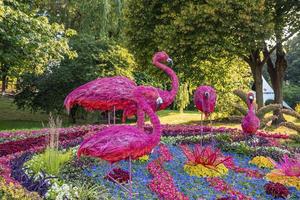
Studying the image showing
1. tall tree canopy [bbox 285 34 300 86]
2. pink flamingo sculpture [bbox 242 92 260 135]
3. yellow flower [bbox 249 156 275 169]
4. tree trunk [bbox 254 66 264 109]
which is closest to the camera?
yellow flower [bbox 249 156 275 169]

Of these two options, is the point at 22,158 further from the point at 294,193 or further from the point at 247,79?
the point at 247,79

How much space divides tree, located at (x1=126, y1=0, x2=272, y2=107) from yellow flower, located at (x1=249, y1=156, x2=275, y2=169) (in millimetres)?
8425

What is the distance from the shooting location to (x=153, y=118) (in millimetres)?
6172

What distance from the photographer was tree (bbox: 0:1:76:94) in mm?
14820

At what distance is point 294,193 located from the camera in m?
7.36

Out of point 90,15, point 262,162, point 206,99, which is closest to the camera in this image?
point 262,162

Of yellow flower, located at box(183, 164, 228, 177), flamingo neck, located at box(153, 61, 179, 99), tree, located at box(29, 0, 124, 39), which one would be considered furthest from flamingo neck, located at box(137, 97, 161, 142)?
tree, located at box(29, 0, 124, 39)

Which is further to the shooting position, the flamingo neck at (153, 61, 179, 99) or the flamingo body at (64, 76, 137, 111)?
the flamingo neck at (153, 61, 179, 99)

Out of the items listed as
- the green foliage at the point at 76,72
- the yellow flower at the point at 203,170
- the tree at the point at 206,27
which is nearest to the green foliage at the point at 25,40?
the green foliage at the point at 76,72

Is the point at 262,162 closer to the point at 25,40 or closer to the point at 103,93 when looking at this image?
the point at 103,93

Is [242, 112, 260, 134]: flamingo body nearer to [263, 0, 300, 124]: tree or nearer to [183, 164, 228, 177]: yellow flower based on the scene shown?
[183, 164, 228, 177]: yellow flower

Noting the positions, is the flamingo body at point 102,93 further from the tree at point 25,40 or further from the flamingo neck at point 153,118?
the tree at point 25,40

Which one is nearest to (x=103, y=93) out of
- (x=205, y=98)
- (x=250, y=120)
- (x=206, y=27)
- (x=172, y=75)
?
(x=172, y=75)

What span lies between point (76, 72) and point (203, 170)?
14267 millimetres
